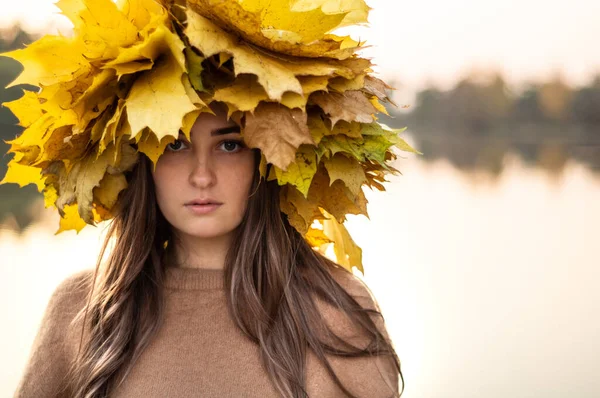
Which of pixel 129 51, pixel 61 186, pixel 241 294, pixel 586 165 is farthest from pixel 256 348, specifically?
pixel 586 165

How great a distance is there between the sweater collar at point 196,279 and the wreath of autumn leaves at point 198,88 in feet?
1.09

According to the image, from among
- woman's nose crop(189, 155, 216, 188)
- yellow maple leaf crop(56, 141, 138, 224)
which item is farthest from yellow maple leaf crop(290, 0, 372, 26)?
yellow maple leaf crop(56, 141, 138, 224)

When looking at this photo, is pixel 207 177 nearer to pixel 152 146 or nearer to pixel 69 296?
pixel 152 146

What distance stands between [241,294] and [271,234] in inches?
6.5

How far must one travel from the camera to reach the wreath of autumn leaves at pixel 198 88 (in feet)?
4.77

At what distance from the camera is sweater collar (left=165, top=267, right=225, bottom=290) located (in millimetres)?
1848

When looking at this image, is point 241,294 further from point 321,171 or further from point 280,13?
point 280,13

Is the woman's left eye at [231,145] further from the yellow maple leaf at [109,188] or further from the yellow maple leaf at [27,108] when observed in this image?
the yellow maple leaf at [27,108]

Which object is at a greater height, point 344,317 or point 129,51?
point 129,51

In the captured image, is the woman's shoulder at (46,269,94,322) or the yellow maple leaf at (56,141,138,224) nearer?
the yellow maple leaf at (56,141,138,224)

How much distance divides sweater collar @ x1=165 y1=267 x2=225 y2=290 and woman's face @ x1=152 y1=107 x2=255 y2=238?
0.43 ft

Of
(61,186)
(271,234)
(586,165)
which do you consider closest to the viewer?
(61,186)

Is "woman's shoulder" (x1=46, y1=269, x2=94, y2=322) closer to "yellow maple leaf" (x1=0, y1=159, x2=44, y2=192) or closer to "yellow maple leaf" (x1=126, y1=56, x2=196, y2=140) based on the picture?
"yellow maple leaf" (x1=0, y1=159, x2=44, y2=192)

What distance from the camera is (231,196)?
172 cm
